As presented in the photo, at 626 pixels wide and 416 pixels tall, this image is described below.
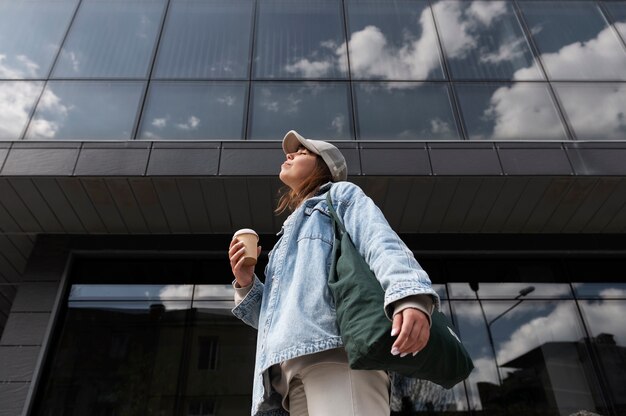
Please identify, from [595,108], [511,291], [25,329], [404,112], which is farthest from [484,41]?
[25,329]

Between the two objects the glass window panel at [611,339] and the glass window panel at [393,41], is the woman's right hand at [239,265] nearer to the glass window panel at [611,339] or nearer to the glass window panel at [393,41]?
the glass window panel at [393,41]

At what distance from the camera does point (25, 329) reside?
20.3 feet

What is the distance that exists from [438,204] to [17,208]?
5769 mm

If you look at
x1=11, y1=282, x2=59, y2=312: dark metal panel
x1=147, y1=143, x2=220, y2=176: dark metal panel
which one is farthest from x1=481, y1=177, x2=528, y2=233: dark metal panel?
x1=11, y1=282, x2=59, y2=312: dark metal panel

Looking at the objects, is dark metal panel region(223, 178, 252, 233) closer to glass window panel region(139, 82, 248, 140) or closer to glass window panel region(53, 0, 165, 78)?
glass window panel region(139, 82, 248, 140)

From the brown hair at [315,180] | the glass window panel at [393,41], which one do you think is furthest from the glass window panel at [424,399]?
the brown hair at [315,180]

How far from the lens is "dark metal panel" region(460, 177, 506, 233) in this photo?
5.96 metres

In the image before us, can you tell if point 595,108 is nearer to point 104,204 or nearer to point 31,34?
point 104,204

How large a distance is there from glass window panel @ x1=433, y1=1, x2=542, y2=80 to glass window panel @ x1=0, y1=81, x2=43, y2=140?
633cm

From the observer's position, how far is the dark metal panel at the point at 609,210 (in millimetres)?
6098

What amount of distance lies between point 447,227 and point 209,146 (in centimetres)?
361

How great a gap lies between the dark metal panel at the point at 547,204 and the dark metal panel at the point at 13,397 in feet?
23.3

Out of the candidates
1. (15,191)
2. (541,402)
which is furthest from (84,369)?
(541,402)

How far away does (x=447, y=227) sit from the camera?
6.80 meters
